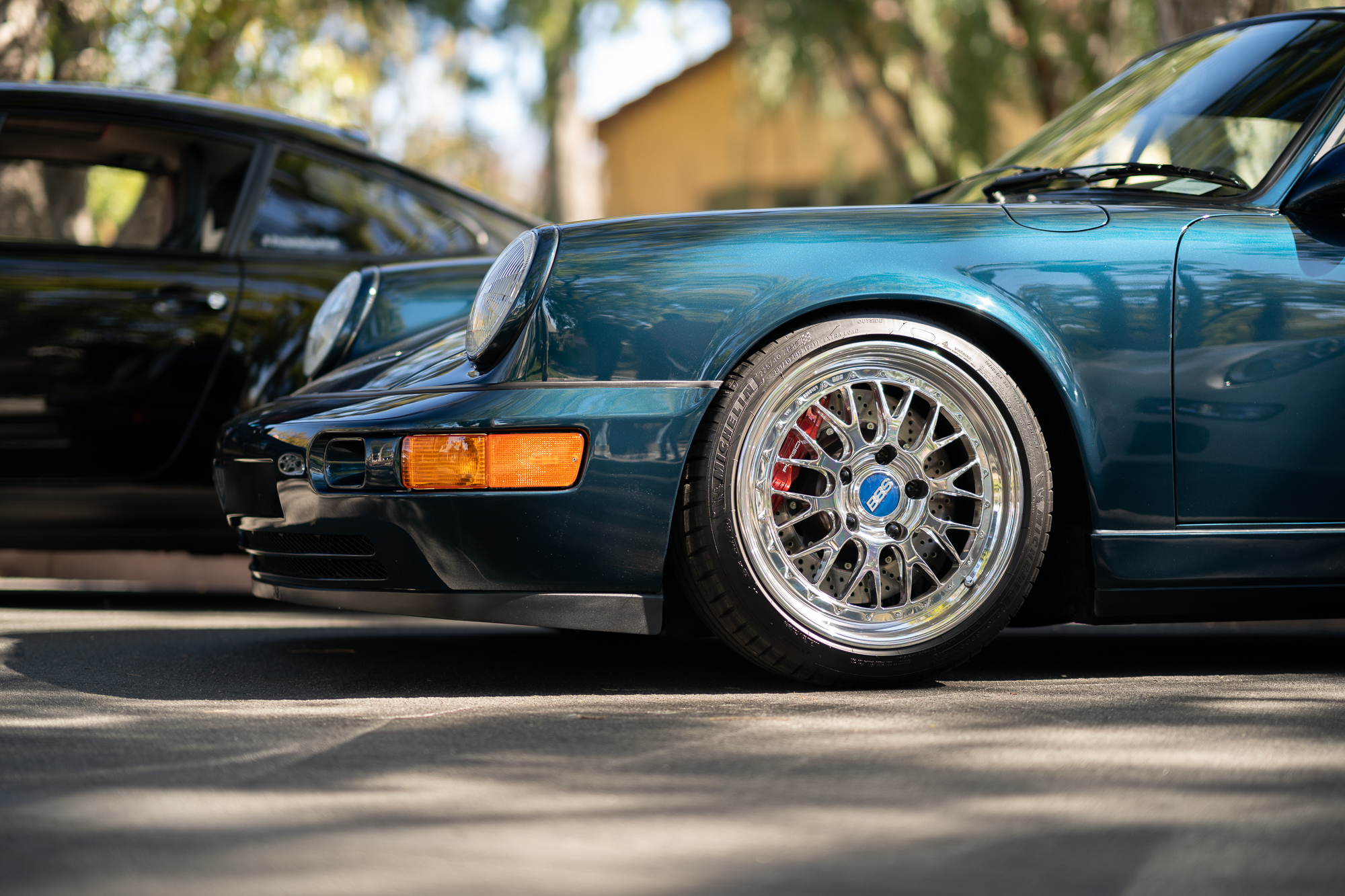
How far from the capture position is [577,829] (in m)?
2.05

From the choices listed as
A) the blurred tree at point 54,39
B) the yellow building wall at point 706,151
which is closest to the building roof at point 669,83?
the yellow building wall at point 706,151

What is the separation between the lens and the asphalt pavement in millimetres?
1878

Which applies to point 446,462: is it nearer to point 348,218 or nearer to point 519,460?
point 519,460

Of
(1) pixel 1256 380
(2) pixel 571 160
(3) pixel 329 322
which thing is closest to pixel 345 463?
(3) pixel 329 322

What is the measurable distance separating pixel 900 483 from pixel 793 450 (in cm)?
23

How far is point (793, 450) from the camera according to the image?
3100 millimetres

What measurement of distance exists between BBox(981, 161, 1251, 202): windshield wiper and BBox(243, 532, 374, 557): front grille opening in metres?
1.76

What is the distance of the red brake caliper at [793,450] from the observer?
3.09m

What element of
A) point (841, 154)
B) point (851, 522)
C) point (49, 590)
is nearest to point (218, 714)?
point (851, 522)

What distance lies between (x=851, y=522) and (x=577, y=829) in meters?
1.20

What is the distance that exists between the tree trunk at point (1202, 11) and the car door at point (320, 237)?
11.4ft

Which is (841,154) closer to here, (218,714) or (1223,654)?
(1223,654)

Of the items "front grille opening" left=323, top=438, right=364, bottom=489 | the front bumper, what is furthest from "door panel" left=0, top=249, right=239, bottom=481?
the front bumper

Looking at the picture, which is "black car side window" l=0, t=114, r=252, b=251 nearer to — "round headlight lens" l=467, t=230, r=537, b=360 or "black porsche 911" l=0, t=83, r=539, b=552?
"black porsche 911" l=0, t=83, r=539, b=552
